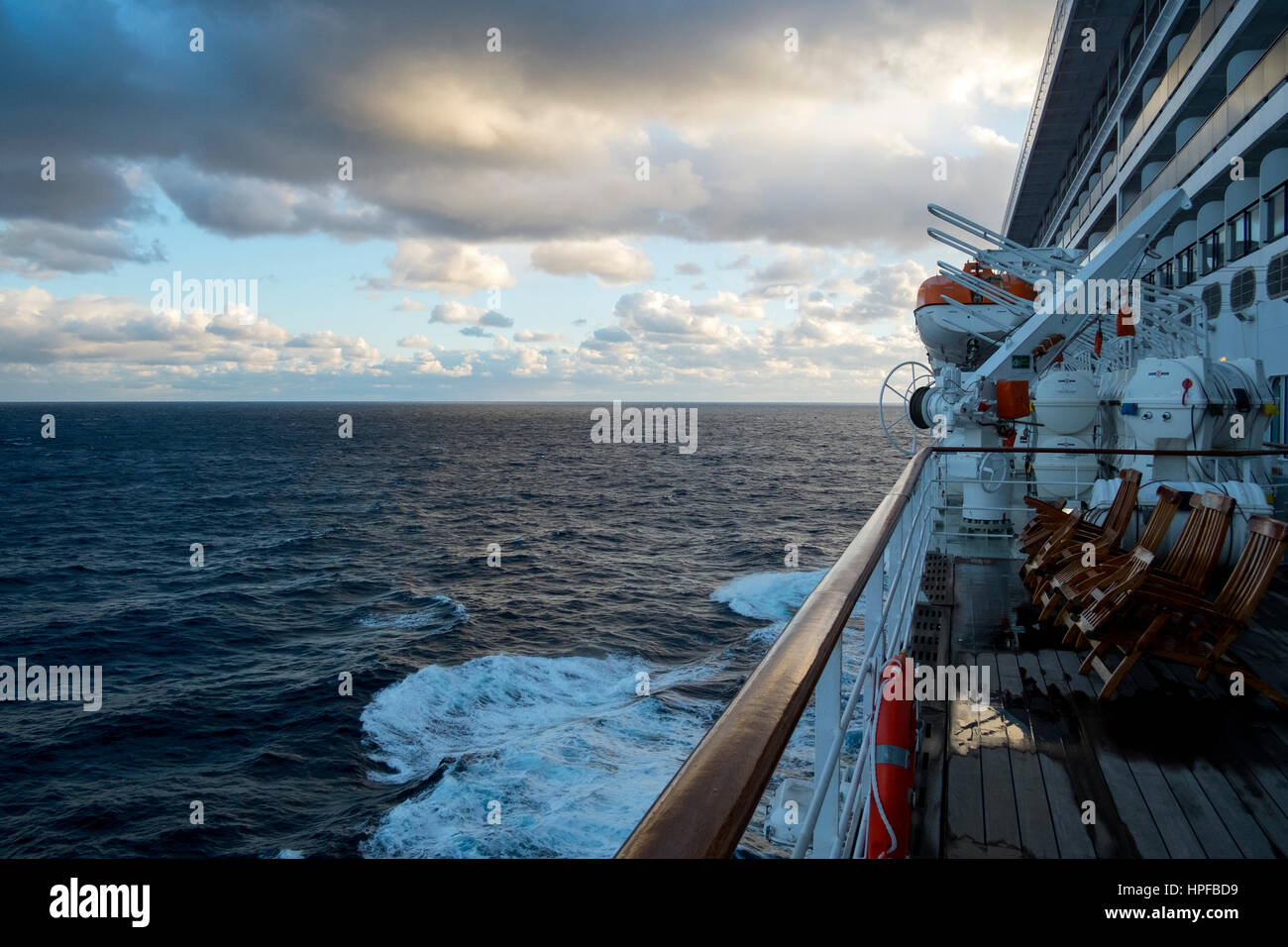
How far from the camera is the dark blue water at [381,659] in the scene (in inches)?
455

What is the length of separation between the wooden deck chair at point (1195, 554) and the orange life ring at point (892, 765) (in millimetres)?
2178

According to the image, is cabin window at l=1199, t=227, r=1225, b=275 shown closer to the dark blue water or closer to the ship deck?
the dark blue water

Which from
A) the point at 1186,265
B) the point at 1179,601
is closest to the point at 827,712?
the point at 1179,601

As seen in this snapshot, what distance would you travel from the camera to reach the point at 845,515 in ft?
120

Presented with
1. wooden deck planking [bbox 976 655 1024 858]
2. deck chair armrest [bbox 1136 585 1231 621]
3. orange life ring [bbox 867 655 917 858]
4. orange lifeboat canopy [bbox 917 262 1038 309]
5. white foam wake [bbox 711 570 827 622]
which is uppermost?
orange lifeboat canopy [bbox 917 262 1038 309]

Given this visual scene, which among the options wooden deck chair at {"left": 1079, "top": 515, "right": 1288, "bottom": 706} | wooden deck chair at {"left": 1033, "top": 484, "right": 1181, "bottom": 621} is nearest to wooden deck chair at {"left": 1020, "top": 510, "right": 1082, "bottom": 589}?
wooden deck chair at {"left": 1033, "top": 484, "right": 1181, "bottom": 621}

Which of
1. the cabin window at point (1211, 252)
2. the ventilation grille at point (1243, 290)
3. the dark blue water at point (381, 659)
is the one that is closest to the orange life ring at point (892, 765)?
the dark blue water at point (381, 659)

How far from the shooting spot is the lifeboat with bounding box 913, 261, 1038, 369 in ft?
65.6

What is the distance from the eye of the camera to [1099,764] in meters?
3.49

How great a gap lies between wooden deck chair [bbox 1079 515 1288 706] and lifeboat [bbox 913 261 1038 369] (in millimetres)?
16127

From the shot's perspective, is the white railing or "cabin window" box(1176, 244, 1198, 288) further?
"cabin window" box(1176, 244, 1198, 288)

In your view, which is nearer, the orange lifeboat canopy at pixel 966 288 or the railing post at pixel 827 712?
the railing post at pixel 827 712

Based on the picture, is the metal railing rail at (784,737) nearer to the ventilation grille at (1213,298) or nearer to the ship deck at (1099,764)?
the ship deck at (1099,764)

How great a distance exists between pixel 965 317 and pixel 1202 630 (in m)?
16.9
